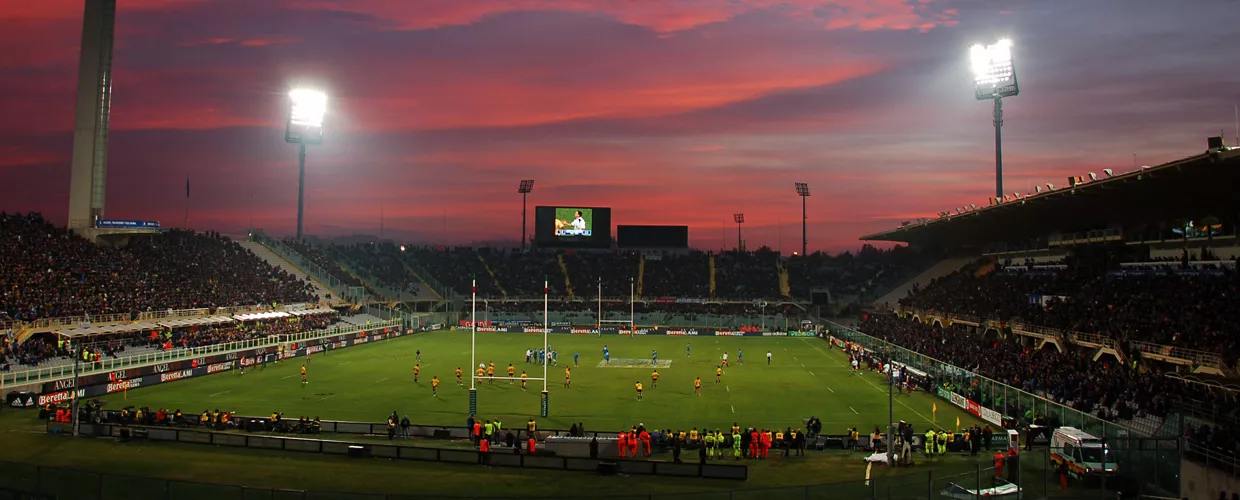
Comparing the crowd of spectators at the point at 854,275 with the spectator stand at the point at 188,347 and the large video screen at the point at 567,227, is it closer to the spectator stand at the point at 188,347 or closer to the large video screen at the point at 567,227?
the large video screen at the point at 567,227

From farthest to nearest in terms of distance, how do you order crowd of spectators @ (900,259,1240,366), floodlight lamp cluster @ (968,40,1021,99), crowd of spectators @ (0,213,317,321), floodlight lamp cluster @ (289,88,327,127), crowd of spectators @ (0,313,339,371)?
floodlight lamp cluster @ (289,88,327,127) < floodlight lamp cluster @ (968,40,1021,99) < crowd of spectators @ (0,213,317,321) < crowd of spectators @ (0,313,339,371) < crowd of spectators @ (900,259,1240,366)

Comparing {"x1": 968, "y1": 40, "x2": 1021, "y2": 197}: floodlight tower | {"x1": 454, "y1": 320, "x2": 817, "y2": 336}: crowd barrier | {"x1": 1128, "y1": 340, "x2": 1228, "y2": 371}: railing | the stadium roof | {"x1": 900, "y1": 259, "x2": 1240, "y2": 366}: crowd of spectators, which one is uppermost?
{"x1": 968, "y1": 40, "x2": 1021, "y2": 197}: floodlight tower

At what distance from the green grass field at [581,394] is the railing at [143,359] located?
84.2 inches

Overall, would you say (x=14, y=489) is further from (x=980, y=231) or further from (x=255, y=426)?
(x=980, y=231)

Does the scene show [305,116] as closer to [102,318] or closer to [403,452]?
[102,318]

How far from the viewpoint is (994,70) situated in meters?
62.1

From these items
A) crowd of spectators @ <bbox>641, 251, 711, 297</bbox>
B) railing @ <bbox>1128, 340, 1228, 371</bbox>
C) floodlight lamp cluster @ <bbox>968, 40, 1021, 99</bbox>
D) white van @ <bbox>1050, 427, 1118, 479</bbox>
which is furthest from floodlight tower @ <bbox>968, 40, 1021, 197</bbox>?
crowd of spectators @ <bbox>641, 251, 711, 297</bbox>

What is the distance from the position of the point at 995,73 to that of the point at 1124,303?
2753cm

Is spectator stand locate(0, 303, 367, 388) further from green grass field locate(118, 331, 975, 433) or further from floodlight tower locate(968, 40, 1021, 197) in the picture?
floodlight tower locate(968, 40, 1021, 197)

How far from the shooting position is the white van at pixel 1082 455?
71.8ft

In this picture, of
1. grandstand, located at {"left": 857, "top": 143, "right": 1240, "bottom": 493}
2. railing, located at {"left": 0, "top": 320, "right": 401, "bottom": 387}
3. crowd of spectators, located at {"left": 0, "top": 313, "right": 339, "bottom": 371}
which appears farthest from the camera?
crowd of spectators, located at {"left": 0, "top": 313, "right": 339, "bottom": 371}

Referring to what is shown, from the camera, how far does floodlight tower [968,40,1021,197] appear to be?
6144 cm

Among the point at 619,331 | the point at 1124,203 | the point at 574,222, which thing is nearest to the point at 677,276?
the point at 574,222

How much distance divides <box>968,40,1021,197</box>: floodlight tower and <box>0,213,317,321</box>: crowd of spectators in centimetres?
6354
